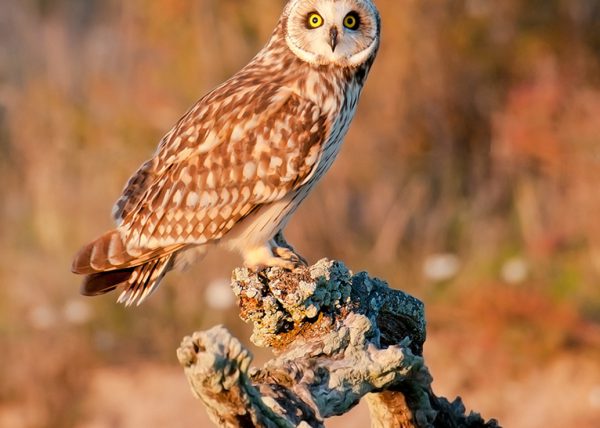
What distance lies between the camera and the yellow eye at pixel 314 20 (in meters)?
4.09

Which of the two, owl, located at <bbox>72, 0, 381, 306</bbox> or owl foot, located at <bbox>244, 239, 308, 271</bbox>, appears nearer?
owl foot, located at <bbox>244, 239, 308, 271</bbox>

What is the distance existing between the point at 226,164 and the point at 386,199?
5427 mm

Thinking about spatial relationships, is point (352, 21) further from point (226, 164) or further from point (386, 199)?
point (386, 199)

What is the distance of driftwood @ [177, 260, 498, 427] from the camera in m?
2.27

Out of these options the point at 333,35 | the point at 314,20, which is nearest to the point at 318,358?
the point at 333,35

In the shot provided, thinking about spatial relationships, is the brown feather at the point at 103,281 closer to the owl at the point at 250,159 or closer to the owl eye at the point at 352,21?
the owl at the point at 250,159

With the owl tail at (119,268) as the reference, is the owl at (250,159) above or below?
above

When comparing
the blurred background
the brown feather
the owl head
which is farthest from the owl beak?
the blurred background

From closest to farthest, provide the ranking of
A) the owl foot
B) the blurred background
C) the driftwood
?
the driftwood, the owl foot, the blurred background

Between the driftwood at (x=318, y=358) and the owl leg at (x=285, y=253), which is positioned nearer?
the driftwood at (x=318, y=358)

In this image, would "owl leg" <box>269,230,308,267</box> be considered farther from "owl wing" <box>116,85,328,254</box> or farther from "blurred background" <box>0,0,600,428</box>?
"blurred background" <box>0,0,600,428</box>

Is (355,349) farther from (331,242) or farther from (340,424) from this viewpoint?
(331,242)

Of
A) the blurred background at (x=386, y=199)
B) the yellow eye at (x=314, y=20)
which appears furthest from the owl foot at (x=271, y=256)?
the blurred background at (x=386, y=199)

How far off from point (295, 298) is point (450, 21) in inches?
283
